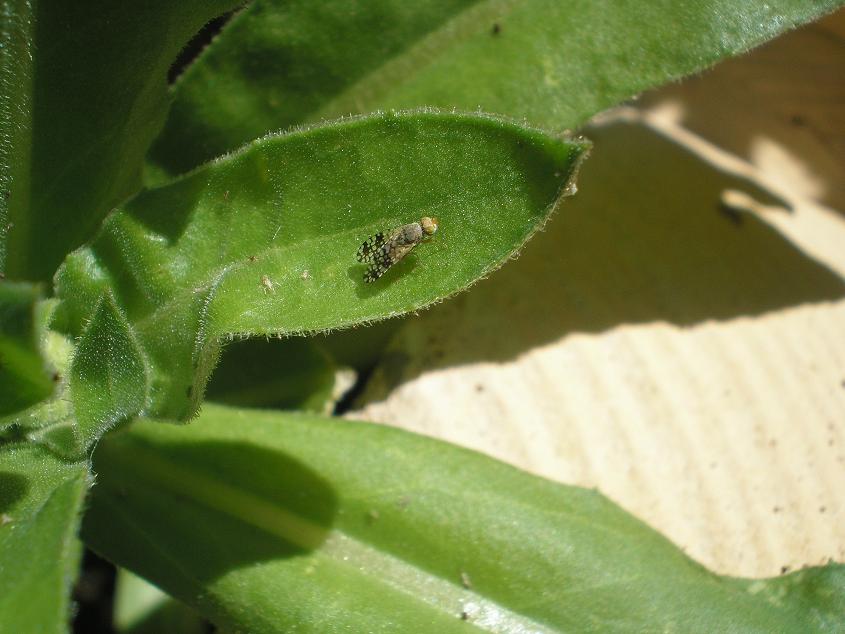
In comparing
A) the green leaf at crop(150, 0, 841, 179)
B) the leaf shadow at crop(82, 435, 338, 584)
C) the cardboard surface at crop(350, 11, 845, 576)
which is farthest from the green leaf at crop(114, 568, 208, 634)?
the green leaf at crop(150, 0, 841, 179)

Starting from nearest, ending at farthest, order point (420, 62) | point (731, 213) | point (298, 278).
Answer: point (298, 278) → point (420, 62) → point (731, 213)

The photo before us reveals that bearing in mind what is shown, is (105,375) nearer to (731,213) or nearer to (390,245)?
(390,245)

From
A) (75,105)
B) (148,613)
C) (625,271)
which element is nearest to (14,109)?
(75,105)

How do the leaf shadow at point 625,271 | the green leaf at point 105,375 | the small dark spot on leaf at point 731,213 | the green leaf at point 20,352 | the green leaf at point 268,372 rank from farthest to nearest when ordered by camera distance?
the small dark spot on leaf at point 731,213, the leaf shadow at point 625,271, the green leaf at point 268,372, the green leaf at point 105,375, the green leaf at point 20,352

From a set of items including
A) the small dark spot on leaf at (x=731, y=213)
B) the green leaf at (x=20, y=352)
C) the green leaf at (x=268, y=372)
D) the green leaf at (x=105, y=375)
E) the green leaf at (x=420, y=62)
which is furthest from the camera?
the small dark spot on leaf at (x=731, y=213)

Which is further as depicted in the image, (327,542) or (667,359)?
(667,359)

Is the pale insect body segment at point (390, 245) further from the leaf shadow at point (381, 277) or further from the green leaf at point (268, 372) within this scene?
the green leaf at point (268, 372)

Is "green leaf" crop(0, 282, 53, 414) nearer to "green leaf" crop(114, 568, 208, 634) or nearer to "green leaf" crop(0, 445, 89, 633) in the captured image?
"green leaf" crop(0, 445, 89, 633)

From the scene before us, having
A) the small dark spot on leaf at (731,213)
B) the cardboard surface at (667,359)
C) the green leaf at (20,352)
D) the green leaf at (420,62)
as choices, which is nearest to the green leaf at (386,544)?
the cardboard surface at (667,359)
